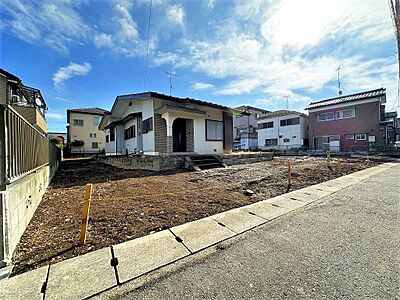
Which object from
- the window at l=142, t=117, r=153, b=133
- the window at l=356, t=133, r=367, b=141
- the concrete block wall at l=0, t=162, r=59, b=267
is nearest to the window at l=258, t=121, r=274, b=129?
the window at l=356, t=133, r=367, b=141

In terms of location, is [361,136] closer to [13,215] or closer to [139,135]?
[139,135]

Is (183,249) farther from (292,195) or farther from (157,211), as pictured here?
(292,195)

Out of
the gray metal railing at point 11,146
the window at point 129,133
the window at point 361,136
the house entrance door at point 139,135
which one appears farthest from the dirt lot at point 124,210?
the window at point 361,136

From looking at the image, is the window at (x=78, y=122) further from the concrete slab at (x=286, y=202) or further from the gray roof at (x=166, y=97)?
the concrete slab at (x=286, y=202)

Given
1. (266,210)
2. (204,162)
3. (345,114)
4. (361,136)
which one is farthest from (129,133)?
(361,136)

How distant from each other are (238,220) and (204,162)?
7.78m

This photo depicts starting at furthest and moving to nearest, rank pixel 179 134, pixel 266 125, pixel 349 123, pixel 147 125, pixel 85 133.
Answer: pixel 266 125
pixel 85 133
pixel 349 123
pixel 179 134
pixel 147 125

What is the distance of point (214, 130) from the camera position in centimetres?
1477

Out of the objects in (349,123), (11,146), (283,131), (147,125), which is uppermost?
(349,123)

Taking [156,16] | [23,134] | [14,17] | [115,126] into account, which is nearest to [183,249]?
[23,134]

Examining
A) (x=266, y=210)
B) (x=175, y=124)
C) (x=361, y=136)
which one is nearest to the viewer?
(x=266, y=210)

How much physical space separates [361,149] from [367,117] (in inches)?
158

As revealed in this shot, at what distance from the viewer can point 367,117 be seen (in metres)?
25.2

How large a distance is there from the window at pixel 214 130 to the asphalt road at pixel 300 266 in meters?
10.7
